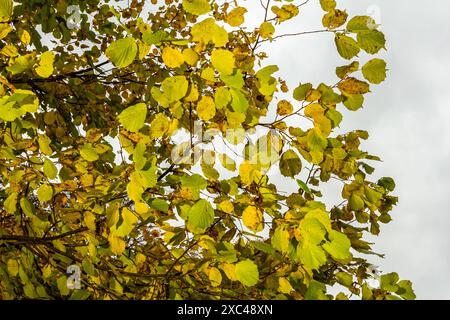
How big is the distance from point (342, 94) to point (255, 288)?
109 centimetres

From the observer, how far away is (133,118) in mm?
1486

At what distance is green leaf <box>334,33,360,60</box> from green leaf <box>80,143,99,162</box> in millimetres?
1317

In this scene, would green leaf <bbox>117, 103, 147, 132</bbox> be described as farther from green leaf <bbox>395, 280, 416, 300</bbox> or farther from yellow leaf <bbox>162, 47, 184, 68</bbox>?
green leaf <bbox>395, 280, 416, 300</bbox>

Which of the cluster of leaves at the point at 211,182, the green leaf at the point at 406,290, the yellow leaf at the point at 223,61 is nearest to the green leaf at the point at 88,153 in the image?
the cluster of leaves at the point at 211,182

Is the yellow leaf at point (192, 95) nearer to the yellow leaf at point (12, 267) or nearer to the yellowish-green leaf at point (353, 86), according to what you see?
the yellowish-green leaf at point (353, 86)

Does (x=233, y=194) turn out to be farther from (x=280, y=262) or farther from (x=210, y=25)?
(x=210, y=25)

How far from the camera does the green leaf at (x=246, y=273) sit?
62.0 inches

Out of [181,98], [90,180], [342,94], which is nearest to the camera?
[181,98]

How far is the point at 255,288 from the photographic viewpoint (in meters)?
2.13

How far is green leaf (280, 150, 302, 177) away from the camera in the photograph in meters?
1.78

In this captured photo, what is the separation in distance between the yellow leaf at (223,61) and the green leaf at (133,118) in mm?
303

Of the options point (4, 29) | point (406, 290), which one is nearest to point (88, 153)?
point (4, 29)

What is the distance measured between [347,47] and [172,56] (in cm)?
67
